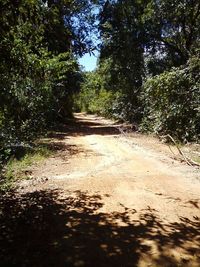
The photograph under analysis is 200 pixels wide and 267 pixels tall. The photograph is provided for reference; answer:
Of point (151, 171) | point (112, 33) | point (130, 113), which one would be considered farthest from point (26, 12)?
point (130, 113)

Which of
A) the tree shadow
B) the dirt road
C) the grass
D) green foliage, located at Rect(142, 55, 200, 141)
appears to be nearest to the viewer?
the tree shadow

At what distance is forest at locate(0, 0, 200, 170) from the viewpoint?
20.1 ft

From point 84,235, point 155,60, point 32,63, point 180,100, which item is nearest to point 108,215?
point 84,235

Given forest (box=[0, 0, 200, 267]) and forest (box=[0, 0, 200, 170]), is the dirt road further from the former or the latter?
forest (box=[0, 0, 200, 170])

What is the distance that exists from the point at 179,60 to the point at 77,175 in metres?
17.0

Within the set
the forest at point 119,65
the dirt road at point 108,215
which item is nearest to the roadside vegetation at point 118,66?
the forest at point 119,65

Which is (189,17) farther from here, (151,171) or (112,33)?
(151,171)

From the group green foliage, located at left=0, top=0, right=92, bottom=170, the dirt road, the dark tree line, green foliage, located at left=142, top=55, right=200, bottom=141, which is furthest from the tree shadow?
the dark tree line

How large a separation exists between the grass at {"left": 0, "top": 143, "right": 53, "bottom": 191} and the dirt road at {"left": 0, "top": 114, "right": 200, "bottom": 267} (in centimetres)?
40

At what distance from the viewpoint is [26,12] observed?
482 centimetres

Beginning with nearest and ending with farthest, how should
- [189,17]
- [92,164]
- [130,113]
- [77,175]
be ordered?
[77,175], [92,164], [189,17], [130,113]

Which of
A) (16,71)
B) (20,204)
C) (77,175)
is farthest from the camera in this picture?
(77,175)

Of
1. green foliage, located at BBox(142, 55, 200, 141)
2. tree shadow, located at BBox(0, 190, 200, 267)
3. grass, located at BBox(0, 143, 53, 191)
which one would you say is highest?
green foliage, located at BBox(142, 55, 200, 141)

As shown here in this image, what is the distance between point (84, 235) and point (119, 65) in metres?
22.4
